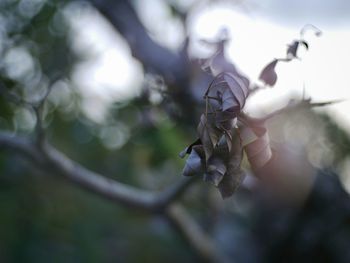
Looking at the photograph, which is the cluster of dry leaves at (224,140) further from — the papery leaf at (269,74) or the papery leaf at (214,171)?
the papery leaf at (269,74)

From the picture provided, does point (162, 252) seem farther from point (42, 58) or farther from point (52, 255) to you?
point (42, 58)

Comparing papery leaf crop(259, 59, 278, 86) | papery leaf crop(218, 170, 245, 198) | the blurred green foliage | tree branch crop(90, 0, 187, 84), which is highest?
papery leaf crop(259, 59, 278, 86)

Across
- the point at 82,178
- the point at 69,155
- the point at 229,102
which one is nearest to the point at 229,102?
the point at 229,102

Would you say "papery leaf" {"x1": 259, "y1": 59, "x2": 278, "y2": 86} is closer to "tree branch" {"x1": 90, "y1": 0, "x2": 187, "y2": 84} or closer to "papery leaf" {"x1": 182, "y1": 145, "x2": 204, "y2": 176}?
"papery leaf" {"x1": 182, "y1": 145, "x2": 204, "y2": 176}

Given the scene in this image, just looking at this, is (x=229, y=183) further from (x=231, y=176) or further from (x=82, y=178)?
(x=82, y=178)

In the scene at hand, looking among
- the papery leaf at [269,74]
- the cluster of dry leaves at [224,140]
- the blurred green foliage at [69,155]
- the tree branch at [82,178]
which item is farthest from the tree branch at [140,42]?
the cluster of dry leaves at [224,140]

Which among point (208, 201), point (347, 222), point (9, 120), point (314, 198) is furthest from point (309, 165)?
point (9, 120)

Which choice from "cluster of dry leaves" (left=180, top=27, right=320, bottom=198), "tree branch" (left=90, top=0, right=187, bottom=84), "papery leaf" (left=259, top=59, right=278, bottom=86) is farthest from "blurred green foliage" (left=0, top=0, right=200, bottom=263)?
→ "cluster of dry leaves" (left=180, top=27, right=320, bottom=198)
